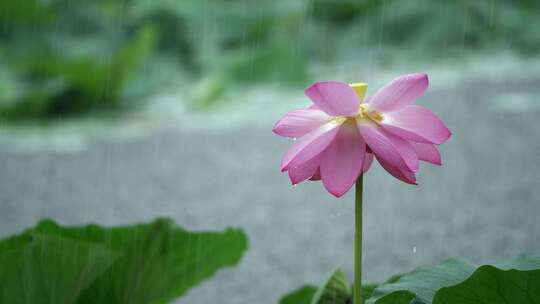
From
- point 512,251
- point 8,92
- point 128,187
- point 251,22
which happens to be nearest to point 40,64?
point 8,92

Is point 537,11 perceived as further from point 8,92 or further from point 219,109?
point 8,92

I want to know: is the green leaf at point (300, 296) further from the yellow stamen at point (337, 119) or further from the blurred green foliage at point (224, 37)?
the blurred green foliage at point (224, 37)

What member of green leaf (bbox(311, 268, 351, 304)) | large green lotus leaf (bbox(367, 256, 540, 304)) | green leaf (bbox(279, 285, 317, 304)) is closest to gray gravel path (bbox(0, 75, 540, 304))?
green leaf (bbox(279, 285, 317, 304))

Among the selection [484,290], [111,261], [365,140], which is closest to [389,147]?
[365,140]

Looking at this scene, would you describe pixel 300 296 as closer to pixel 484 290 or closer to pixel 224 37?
pixel 484 290

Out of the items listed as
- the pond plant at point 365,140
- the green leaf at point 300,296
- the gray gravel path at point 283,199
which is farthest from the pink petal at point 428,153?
the gray gravel path at point 283,199

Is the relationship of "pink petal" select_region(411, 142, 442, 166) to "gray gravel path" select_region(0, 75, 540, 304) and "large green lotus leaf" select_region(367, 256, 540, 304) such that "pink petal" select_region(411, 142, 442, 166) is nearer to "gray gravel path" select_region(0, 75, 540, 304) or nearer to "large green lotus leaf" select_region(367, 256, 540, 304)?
"large green lotus leaf" select_region(367, 256, 540, 304)

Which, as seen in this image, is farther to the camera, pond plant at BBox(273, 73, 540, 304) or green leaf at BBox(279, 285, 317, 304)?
green leaf at BBox(279, 285, 317, 304)
